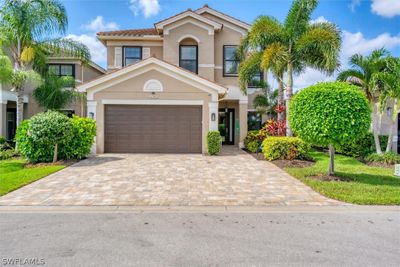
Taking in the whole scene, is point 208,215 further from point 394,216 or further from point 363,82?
point 363,82

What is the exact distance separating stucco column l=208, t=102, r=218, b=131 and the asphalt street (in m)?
9.32

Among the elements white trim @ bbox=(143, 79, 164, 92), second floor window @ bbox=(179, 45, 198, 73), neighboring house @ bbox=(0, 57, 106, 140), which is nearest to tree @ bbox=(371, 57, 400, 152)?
white trim @ bbox=(143, 79, 164, 92)

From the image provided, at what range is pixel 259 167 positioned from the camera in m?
11.8

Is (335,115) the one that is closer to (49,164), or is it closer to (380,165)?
(380,165)

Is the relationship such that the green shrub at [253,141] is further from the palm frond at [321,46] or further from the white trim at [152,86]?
the white trim at [152,86]

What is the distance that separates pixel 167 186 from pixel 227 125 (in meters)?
13.6

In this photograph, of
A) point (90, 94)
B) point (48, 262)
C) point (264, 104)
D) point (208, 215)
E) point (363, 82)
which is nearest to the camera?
point (48, 262)

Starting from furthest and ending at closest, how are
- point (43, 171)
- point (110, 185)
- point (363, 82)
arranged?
point (363, 82) < point (43, 171) < point (110, 185)

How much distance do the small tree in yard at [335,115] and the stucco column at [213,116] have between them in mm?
6596

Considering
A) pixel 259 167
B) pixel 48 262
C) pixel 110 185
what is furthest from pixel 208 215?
pixel 259 167

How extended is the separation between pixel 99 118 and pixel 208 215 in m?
10.9

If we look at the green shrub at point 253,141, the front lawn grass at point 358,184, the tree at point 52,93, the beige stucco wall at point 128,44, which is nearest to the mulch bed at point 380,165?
the front lawn grass at point 358,184

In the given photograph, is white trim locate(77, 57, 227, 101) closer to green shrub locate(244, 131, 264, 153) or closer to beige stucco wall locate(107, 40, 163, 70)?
green shrub locate(244, 131, 264, 153)

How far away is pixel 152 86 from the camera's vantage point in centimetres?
1542
